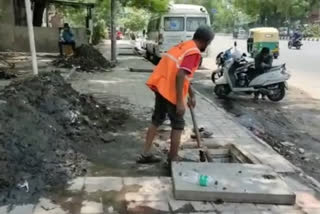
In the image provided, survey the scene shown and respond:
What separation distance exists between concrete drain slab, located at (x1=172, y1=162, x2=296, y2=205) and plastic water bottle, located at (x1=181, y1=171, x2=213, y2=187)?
0.04 meters

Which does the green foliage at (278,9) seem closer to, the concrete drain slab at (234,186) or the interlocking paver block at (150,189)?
the concrete drain slab at (234,186)

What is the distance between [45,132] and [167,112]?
144cm

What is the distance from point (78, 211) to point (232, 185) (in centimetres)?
146

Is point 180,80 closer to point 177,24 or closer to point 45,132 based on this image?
point 45,132

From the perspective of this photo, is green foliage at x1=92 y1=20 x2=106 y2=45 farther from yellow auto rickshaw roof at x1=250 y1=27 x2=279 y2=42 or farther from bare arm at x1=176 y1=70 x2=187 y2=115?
bare arm at x1=176 y1=70 x2=187 y2=115

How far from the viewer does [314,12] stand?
7200cm

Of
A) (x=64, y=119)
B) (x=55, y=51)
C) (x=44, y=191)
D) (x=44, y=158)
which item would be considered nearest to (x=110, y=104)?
(x=64, y=119)

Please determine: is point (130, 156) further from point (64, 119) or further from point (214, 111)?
point (214, 111)

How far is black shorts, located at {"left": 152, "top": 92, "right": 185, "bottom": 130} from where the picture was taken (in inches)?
214

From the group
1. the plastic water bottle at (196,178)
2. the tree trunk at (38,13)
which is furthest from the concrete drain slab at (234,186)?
the tree trunk at (38,13)

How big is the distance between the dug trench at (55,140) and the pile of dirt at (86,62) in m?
8.78

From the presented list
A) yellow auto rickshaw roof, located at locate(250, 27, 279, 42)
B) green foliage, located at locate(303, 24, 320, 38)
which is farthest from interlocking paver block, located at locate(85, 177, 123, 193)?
green foliage, located at locate(303, 24, 320, 38)

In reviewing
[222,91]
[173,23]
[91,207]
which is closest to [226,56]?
[222,91]

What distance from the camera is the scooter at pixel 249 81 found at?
37.5 ft
